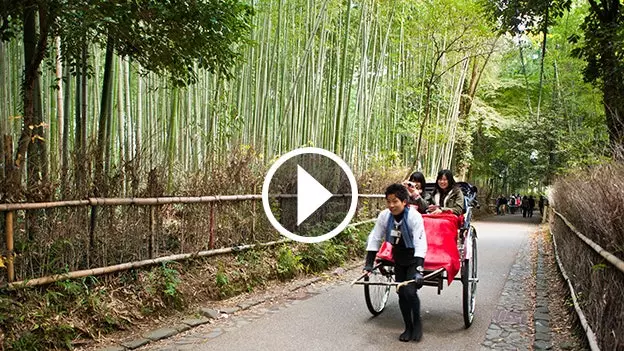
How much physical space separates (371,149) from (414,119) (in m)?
1.84

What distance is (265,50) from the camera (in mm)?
8023

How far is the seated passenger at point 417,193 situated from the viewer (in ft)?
16.1

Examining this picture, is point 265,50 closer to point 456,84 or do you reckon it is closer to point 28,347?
point 28,347

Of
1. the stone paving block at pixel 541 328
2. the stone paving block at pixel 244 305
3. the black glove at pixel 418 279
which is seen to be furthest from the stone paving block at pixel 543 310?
the stone paving block at pixel 244 305

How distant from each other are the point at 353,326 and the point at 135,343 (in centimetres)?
177

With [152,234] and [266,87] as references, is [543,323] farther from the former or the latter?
[266,87]

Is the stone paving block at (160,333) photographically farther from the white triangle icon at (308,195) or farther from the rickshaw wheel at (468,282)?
the white triangle icon at (308,195)

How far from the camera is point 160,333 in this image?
405cm

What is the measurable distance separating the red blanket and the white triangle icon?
2948 mm

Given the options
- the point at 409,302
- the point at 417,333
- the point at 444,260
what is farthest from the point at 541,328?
the point at 409,302

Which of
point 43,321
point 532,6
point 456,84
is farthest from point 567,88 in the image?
point 43,321

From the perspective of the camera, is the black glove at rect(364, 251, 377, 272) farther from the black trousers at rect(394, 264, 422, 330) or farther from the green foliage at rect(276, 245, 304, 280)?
the green foliage at rect(276, 245, 304, 280)

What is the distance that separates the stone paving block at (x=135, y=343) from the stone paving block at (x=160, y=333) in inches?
3.2

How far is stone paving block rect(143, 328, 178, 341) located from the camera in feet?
13.0
